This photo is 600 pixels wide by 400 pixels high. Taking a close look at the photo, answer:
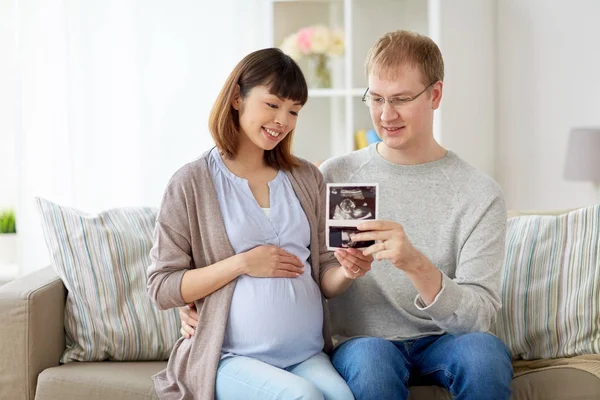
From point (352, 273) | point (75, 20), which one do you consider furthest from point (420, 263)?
point (75, 20)

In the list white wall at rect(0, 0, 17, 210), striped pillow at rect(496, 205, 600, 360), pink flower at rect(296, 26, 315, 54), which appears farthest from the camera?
white wall at rect(0, 0, 17, 210)

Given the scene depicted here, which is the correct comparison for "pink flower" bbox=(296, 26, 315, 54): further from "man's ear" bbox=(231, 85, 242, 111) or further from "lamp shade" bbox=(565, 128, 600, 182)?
"man's ear" bbox=(231, 85, 242, 111)

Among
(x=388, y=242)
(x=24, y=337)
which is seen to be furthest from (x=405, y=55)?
(x=24, y=337)

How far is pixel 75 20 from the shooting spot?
12.2 ft

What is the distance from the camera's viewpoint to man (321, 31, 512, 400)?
1.94m

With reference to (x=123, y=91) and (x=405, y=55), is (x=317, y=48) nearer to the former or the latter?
(x=123, y=91)

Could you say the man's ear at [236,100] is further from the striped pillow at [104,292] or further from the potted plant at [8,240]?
the potted plant at [8,240]

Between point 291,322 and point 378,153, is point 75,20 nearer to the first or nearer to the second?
point 378,153

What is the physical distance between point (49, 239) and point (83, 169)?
1.35 metres

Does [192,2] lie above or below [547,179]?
above

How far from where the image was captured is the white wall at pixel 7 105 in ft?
13.5

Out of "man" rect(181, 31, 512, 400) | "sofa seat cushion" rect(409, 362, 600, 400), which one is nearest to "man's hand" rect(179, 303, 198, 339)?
"man" rect(181, 31, 512, 400)

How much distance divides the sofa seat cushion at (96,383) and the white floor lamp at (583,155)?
2.09 m

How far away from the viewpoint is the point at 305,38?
3805 millimetres
